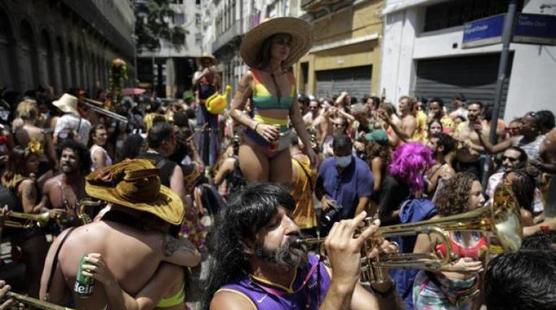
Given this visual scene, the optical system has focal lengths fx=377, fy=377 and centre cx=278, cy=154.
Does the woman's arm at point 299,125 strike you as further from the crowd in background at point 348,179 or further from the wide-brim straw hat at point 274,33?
the wide-brim straw hat at point 274,33

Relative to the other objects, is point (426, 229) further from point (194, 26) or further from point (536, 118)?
point (194, 26)

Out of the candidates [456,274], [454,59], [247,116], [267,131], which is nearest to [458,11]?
[454,59]

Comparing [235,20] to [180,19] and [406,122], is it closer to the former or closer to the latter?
[180,19]

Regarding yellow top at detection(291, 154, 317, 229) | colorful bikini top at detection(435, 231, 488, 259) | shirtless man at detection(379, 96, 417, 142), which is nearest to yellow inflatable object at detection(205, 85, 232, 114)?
shirtless man at detection(379, 96, 417, 142)

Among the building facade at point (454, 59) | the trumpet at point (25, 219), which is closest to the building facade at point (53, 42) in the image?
the trumpet at point (25, 219)

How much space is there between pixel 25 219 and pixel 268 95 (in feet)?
6.80

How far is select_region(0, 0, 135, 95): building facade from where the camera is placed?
37.2ft

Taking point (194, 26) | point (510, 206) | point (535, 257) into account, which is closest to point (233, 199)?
point (535, 257)

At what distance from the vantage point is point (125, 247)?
1926 mm

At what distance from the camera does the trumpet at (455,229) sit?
1.72 metres

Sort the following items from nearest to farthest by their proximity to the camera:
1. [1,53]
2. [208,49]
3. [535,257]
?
1. [535,257]
2. [1,53]
3. [208,49]

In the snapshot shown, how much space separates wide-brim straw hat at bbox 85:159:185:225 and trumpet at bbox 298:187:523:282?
0.89 meters

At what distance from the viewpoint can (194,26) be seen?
59.6 m

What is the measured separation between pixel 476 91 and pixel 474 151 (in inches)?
200
